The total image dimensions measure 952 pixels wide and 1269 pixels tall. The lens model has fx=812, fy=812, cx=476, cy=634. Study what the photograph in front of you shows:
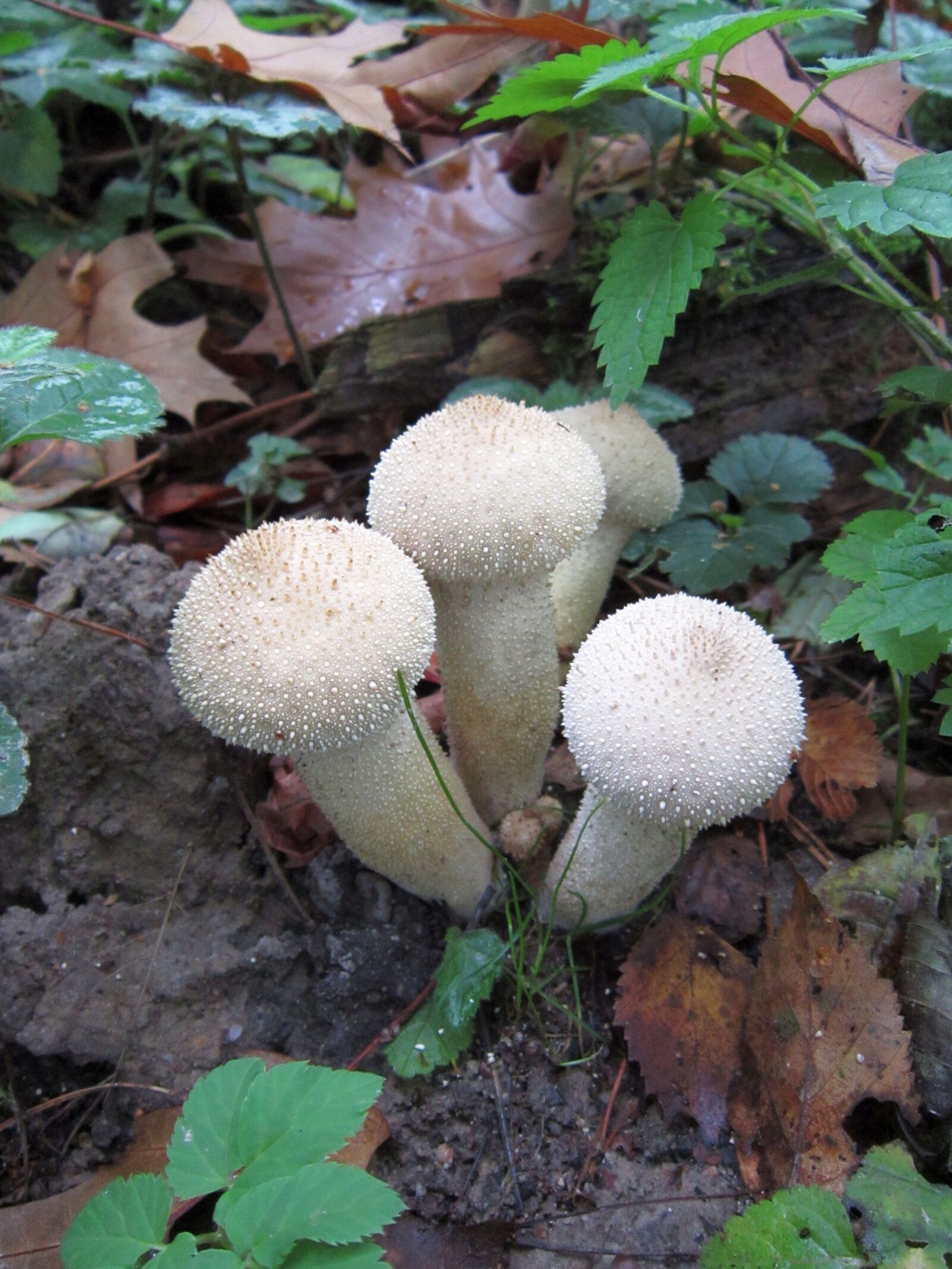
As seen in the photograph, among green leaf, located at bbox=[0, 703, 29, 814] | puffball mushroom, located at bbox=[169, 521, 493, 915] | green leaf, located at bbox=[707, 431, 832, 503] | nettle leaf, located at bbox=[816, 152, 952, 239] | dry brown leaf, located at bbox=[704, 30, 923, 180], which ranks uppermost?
dry brown leaf, located at bbox=[704, 30, 923, 180]

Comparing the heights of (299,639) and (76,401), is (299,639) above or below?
below

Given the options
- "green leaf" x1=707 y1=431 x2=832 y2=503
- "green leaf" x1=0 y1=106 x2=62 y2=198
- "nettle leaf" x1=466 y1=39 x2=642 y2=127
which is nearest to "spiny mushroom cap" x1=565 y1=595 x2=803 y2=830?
"green leaf" x1=707 y1=431 x2=832 y2=503

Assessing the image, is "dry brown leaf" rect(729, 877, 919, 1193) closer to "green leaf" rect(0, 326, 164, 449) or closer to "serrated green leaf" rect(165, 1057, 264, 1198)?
"serrated green leaf" rect(165, 1057, 264, 1198)

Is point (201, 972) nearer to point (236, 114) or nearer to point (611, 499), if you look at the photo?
point (611, 499)

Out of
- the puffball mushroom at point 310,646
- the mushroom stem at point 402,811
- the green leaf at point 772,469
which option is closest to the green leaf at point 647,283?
the puffball mushroom at point 310,646

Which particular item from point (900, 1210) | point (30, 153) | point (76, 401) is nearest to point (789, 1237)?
point (900, 1210)

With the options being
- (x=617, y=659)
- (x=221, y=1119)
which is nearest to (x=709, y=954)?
(x=617, y=659)

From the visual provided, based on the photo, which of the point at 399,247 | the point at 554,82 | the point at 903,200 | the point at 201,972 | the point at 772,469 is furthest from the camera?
the point at 399,247
